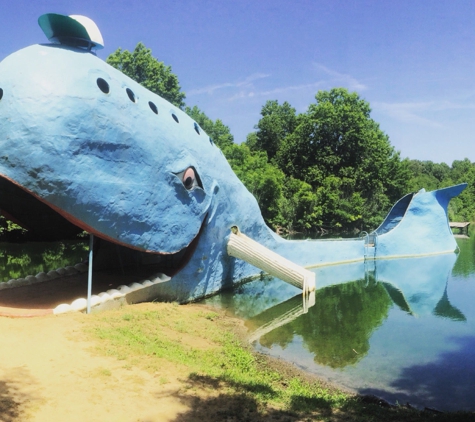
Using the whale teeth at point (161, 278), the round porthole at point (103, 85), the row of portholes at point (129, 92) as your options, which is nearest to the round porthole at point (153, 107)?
the row of portholes at point (129, 92)

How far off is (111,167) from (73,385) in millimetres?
4545

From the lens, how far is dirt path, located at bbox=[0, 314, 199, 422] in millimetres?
5262

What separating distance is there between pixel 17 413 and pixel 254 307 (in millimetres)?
8573

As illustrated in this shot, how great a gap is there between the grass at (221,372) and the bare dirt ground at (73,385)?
20 cm

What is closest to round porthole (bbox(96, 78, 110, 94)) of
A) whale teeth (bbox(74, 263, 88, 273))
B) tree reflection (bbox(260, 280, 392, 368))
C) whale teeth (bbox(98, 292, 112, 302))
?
whale teeth (bbox(98, 292, 112, 302))

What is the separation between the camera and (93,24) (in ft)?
32.2

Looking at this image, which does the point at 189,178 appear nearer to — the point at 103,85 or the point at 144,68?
the point at 103,85

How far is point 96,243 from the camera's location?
44.0 ft

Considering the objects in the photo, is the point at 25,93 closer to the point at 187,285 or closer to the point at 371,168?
the point at 187,285

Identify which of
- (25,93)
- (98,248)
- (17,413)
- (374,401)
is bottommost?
(374,401)

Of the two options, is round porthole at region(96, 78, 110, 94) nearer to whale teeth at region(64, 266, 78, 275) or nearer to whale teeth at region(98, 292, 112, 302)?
whale teeth at region(98, 292, 112, 302)

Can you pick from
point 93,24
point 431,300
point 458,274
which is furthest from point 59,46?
point 458,274

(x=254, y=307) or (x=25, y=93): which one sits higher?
(x=25, y=93)

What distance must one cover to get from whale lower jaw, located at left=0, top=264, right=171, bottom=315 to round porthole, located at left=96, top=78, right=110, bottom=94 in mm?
4176
